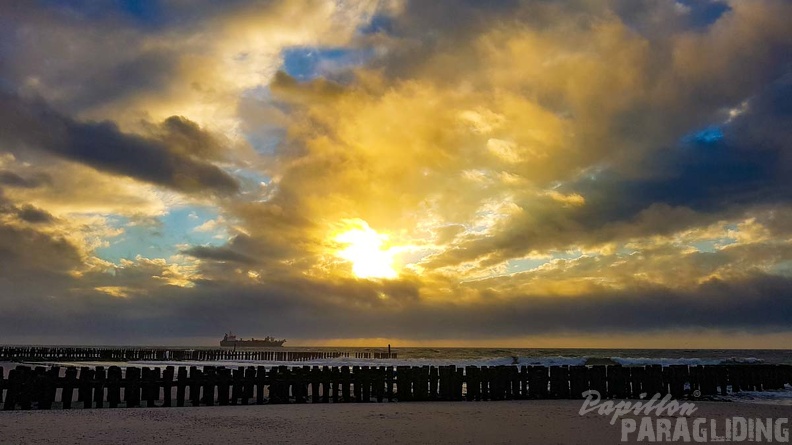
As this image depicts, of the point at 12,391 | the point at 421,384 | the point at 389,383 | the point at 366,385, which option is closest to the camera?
the point at 12,391

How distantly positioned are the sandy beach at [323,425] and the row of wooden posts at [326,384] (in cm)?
106

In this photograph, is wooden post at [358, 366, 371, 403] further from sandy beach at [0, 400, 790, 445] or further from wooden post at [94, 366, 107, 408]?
wooden post at [94, 366, 107, 408]

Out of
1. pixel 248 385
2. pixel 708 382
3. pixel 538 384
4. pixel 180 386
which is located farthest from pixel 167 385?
pixel 708 382

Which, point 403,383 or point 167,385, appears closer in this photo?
point 167,385

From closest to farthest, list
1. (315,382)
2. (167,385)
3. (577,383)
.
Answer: (167,385) → (315,382) → (577,383)

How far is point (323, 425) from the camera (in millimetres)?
Result: 12938

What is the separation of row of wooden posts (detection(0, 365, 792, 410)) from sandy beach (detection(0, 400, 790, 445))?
106 centimetres

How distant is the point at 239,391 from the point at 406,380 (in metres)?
5.34

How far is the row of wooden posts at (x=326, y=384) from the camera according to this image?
52.4 ft

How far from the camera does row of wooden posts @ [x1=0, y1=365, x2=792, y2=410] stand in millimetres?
15984

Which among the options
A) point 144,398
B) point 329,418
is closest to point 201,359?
point 144,398

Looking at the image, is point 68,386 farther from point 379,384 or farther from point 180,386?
point 379,384

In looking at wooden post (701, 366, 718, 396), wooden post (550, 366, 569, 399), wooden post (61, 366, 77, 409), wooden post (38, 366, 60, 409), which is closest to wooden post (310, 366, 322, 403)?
wooden post (61, 366, 77, 409)

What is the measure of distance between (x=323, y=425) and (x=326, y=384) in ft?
19.2
